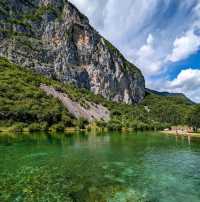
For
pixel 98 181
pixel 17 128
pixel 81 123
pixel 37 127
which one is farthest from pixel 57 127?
pixel 98 181

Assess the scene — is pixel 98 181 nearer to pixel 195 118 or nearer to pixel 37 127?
pixel 195 118

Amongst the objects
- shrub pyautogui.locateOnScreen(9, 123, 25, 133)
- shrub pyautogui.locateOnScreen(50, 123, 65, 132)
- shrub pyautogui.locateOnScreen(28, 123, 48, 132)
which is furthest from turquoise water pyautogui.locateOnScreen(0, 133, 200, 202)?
shrub pyautogui.locateOnScreen(50, 123, 65, 132)

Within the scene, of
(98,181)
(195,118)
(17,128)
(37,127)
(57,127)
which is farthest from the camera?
(57,127)

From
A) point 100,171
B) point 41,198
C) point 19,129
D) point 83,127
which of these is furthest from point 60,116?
point 41,198

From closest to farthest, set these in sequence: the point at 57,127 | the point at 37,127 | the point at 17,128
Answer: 1. the point at 17,128
2. the point at 37,127
3. the point at 57,127

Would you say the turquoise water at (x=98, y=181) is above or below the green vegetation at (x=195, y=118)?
below

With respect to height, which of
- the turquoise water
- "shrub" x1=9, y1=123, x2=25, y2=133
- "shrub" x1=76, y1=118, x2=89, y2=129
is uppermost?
"shrub" x1=76, y1=118, x2=89, y2=129

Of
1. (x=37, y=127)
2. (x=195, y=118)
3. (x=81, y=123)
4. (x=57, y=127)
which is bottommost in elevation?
(x=37, y=127)

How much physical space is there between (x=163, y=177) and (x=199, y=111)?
10930 centimetres

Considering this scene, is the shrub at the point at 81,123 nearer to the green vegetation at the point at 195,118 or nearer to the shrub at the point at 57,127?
the shrub at the point at 57,127

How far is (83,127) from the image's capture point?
169m

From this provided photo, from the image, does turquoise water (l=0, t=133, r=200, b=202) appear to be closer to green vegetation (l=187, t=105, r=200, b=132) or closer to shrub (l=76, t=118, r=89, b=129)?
green vegetation (l=187, t=105, r=200, b=132)

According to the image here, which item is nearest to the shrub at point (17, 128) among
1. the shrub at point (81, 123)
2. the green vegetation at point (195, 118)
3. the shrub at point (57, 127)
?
the shrub at point (57, 127)

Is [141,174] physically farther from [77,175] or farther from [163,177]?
[77,175]
